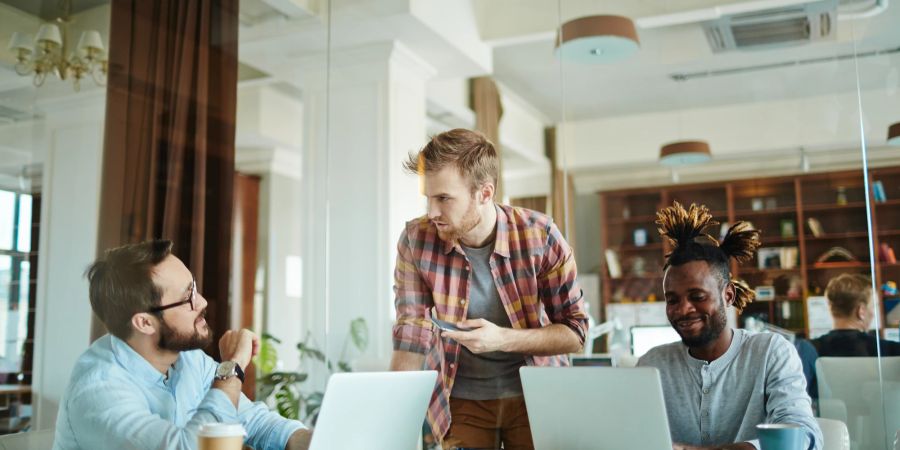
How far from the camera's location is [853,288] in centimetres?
292

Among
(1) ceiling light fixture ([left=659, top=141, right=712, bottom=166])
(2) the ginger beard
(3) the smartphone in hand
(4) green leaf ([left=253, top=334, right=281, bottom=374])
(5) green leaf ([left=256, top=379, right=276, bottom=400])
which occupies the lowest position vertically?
(5) green leaf ([left=256, top=379, right=276, bottom=400])

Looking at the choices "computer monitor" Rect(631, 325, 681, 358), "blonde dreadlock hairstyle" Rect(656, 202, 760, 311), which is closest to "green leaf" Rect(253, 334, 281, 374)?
"computer monitor" Rect(631, 325, 681, 358)

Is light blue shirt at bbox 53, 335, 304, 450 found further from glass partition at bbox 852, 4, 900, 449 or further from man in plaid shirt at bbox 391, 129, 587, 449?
glass partition at bbox 852, 4, 900, 449

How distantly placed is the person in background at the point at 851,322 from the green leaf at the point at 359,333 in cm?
205

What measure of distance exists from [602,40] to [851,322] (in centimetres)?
145

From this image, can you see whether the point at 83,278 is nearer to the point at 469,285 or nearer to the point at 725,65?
the point at 469,285

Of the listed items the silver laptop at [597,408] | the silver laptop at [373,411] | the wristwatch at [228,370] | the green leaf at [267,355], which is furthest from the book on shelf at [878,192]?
the green leaf at [267,355]

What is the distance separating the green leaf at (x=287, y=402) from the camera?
3.69 m

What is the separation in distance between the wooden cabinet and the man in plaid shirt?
0.58m

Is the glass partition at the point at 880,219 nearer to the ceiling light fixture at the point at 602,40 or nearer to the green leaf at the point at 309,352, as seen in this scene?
the ceiling light fixture at the point at 602,40

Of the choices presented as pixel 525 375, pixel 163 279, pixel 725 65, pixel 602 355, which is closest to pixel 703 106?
pixel 725 65

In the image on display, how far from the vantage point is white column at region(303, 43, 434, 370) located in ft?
13.0

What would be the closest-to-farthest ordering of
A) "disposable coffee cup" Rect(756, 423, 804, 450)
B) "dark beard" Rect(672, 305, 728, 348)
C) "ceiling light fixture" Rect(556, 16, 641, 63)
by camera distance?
"disposable coffee cup" Rect(756, 423, 804, 450), "dark beard" Rect(672, 305, 728, 348), "ceiling light fixture" Rect(556, 16, 641, 63)

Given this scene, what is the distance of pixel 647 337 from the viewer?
272 cm
